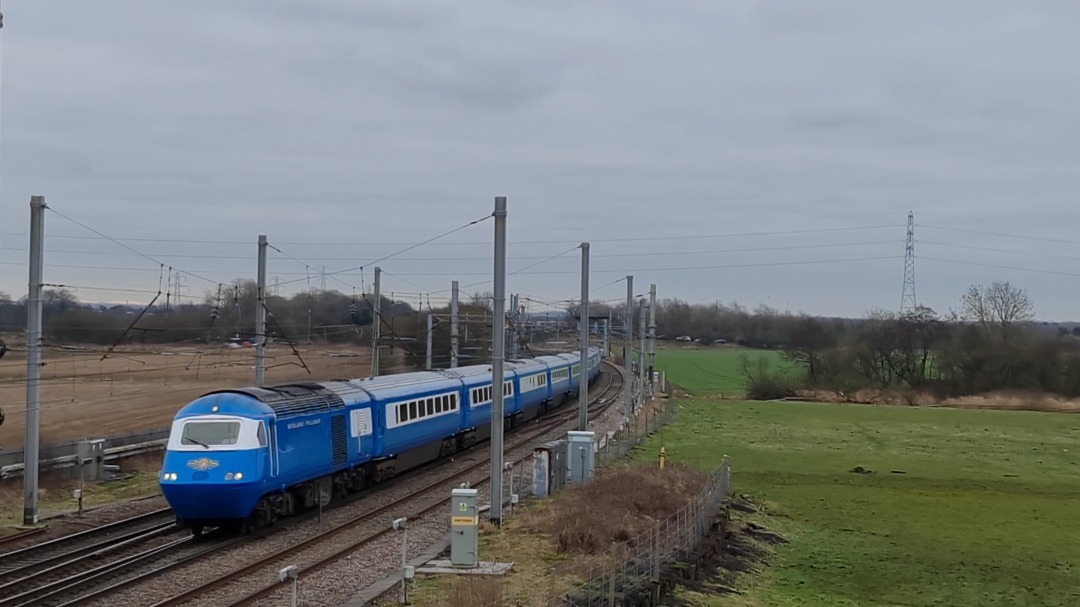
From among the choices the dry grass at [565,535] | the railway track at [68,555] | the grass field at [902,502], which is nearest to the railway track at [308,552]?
the railway track at [68,555]

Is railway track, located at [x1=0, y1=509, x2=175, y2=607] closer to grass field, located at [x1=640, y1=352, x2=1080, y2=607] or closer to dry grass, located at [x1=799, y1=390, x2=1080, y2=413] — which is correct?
grass field, located at [x1=640, y1=352, x2=1080, y2=607]

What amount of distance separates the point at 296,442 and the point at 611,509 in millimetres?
7300

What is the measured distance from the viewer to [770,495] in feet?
114

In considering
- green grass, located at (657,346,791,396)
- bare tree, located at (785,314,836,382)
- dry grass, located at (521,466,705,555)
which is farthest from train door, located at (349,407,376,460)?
bare tree, located at (785,314,836,382)

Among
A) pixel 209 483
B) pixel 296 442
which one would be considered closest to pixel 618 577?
pixel 209 483

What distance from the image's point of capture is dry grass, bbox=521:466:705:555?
2139 cm

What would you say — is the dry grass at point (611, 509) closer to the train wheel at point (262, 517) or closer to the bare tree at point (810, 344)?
the train wheel at point (262, 517)

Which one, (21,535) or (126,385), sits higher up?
(126,385)

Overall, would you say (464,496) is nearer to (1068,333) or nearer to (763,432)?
(763,432)

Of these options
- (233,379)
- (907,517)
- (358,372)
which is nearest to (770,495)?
(907,517)

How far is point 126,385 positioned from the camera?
219 feet

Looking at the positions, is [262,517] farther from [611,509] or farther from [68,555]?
[611,509]

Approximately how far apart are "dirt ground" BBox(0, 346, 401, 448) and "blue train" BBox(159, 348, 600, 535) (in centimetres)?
980

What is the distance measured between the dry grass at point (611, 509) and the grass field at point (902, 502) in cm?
266
